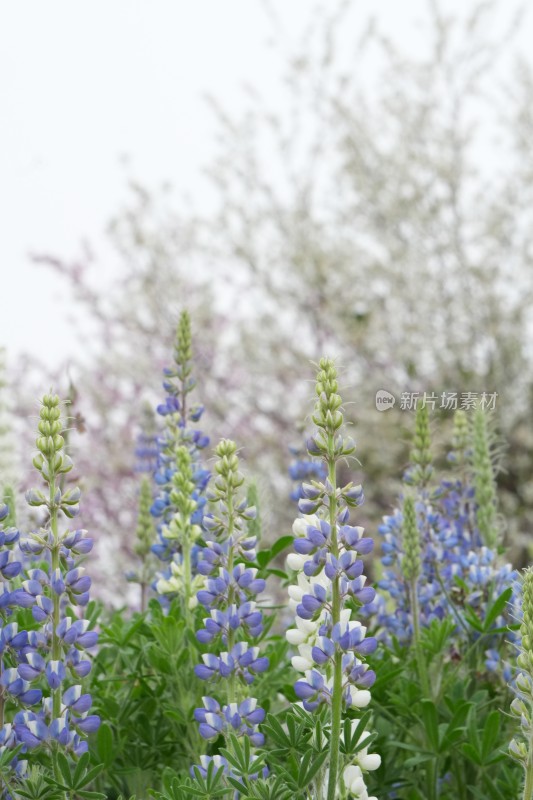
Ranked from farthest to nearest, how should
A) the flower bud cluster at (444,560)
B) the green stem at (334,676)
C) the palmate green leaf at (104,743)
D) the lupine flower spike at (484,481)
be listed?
the lupine flower spike at (484,481) → the flower bud cluster at (444,560) → the palmate green leaf at (104,743) → the green stem at (334,676)

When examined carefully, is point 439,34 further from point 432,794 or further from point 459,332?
point 432,794

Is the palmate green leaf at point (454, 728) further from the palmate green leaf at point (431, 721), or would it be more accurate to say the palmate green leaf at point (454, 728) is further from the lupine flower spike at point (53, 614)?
the lupine flower spike at point (53, 614)

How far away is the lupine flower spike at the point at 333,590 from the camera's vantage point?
51.5 inches

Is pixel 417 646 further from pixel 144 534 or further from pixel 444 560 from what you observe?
pixel 144 534

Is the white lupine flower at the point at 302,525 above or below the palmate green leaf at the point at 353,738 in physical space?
above

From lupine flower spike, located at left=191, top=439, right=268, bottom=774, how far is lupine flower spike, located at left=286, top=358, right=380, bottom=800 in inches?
4.8

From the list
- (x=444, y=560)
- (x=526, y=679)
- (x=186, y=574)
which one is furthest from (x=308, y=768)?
(x=444, y=560)

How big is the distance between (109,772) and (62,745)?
343mm

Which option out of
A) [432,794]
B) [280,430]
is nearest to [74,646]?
[432,794]

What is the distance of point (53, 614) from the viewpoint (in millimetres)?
1410

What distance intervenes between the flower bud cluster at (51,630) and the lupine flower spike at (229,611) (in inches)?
6.4

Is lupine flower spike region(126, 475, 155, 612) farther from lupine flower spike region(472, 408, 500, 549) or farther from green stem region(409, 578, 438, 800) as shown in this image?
lupine flower spike region(472, 408, 500, 549)

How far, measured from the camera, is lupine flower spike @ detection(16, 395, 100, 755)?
1.37m

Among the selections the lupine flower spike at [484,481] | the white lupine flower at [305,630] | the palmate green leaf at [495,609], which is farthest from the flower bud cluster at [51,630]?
the lupine flower spike at [484,481]
